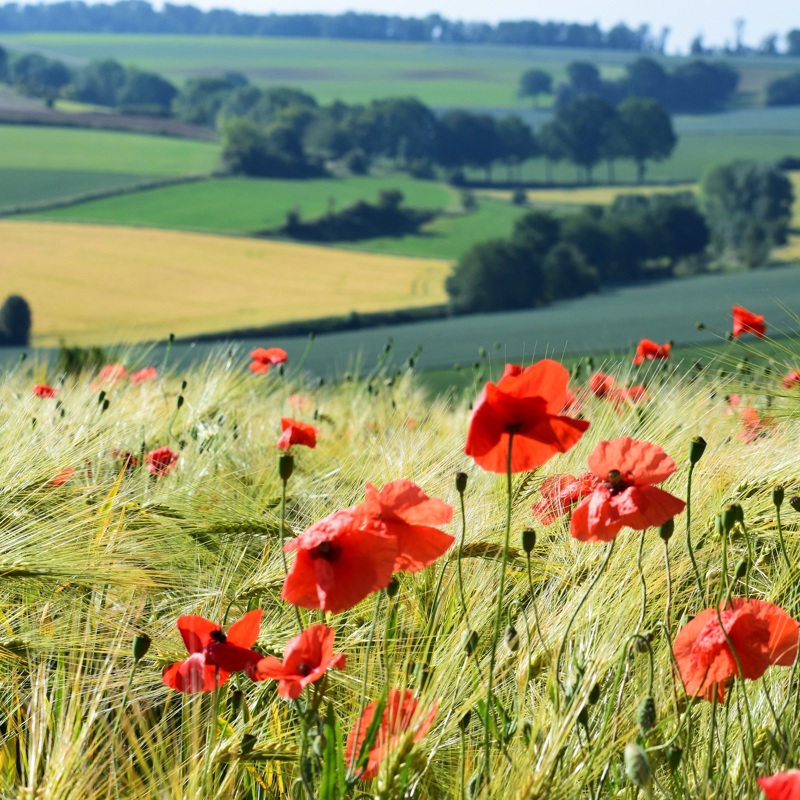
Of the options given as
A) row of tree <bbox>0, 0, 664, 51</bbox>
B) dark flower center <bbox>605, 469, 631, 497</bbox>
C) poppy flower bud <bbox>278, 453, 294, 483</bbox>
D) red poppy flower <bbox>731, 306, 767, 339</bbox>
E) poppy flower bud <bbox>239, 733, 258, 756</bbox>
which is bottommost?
poppy flower bud <bbox>239, 733, 258, 756</bbox>

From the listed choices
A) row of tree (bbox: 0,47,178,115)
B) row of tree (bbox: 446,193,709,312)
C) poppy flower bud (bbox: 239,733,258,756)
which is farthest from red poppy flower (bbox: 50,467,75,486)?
row of tree (bbox: 0,47,178,115)

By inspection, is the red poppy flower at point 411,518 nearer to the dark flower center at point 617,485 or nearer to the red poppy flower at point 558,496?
the dark flower center at point 617,485

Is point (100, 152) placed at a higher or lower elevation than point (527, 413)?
lower

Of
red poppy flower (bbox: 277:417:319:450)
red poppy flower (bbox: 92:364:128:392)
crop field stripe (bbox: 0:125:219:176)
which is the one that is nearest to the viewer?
red poppy flower (bbox: 277:417:319:450)

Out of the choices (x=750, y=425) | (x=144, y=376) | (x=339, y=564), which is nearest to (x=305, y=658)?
(x=339, y=564)

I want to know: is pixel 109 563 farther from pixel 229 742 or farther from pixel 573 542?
pixel 573 542

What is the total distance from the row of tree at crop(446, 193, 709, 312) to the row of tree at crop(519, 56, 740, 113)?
19941 millimetres

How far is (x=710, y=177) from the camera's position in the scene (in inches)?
1344

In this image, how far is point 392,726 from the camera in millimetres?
982

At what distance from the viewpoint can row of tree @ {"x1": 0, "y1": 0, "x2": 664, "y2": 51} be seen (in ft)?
169

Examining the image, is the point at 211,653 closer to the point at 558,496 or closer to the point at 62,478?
the point at 558,496

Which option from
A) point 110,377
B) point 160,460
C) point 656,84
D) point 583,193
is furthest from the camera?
point 656,84

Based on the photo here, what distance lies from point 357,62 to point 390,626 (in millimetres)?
57552

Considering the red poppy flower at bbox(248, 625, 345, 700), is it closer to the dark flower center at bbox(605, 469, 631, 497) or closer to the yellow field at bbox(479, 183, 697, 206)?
the dark flower center at bbox(605, 469, 631, 497)
